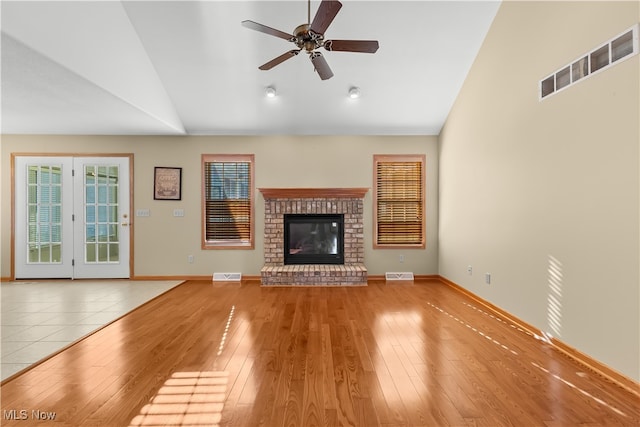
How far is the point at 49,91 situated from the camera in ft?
11.8

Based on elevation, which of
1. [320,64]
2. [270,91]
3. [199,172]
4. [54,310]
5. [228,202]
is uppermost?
[270,91]

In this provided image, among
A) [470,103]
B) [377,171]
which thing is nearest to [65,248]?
[377,171]

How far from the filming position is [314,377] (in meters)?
2.20

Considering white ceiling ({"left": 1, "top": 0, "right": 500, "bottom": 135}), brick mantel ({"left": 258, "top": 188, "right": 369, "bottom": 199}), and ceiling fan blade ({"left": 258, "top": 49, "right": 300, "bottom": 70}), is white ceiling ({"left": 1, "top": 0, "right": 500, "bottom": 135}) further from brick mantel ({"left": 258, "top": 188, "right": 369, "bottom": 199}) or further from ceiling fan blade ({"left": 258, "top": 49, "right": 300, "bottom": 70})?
brick mantel ({"left": 258, "top": 188, "right": 369, "bottom": 199})

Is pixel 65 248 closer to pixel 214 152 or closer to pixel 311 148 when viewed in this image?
pixel 214 152

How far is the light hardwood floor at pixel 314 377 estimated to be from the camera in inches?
70.9

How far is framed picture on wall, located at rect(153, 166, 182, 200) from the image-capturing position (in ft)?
18.0

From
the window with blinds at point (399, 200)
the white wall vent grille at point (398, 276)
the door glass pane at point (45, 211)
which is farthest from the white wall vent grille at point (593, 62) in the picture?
the door glass pane at point (45, 211)

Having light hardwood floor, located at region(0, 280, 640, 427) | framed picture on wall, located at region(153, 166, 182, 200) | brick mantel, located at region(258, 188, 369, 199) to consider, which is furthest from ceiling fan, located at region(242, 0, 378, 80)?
framed picture on wall, located at region(153, 166, 182, 200)

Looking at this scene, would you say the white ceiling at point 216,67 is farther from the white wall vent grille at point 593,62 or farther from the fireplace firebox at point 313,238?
the fireplace firebox at point 313,238

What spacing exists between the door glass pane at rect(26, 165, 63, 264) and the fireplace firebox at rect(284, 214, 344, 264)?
3.98m

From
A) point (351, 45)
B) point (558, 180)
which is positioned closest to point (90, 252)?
point (351, 45)

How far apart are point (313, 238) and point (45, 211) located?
4696 mm

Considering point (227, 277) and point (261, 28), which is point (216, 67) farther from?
point (227, 277)
